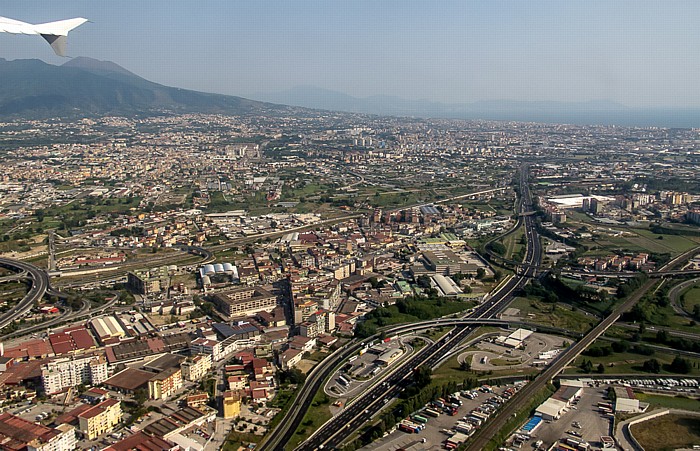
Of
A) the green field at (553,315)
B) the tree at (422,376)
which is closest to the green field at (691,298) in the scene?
the green field at (553,315)

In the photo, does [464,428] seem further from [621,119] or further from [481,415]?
[621,119]

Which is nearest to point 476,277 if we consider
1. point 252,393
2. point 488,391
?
point 488,391

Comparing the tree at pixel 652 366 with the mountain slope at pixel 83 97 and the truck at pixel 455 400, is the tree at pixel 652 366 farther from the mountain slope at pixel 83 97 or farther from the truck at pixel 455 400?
the mountain slope at pixel 83 97

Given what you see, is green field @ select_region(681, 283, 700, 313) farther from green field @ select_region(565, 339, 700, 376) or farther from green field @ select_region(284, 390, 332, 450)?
green field @ select_region(284, 390, 332, 450)

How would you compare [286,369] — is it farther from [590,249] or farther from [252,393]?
[590,249]

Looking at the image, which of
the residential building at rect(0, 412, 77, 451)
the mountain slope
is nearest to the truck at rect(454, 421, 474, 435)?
the residential building at rect(0, 412, 77, 451)
